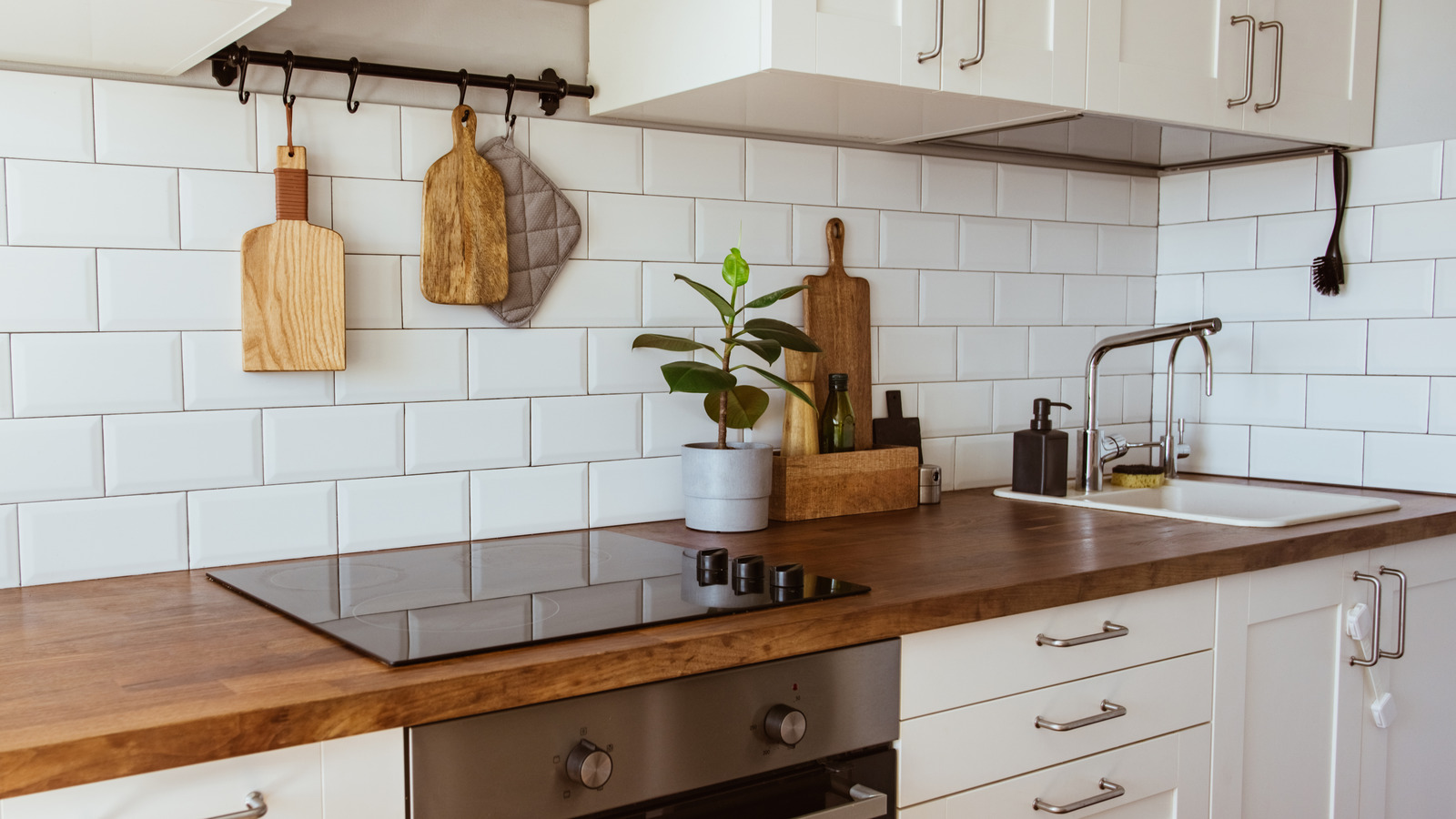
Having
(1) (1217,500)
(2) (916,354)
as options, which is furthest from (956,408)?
(1) (1217,500)

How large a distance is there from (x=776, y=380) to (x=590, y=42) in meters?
0.61

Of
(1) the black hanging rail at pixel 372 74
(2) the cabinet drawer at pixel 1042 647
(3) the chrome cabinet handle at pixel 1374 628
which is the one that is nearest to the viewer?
(2) the cabinet drawer at pixel 1042 647

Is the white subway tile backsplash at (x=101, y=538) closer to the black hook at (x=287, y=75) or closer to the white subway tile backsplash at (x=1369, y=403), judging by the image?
the black hook at (x=287, y=75)

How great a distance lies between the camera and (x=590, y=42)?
70.6 inches

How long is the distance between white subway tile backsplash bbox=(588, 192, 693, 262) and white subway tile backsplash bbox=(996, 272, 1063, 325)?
776mm

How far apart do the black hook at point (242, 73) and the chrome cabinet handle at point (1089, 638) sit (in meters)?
1.25

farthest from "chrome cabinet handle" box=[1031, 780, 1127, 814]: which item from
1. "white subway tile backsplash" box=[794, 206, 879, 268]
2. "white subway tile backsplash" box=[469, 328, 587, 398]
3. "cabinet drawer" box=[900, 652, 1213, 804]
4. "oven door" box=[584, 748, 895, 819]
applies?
"white subway tile backsplash" box=[794, 206, 879, 268]

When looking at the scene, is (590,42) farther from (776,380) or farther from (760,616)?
(760,616)

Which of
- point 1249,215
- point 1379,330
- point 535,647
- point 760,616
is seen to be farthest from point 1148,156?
point 535,647

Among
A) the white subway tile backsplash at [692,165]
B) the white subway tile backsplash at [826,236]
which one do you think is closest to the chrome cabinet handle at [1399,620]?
the white subway tile backsplash at [826,236]

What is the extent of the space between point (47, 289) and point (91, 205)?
12cm

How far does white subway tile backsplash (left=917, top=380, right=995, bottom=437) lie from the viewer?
2.27 metres

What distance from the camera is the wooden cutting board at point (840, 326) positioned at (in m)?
2.07

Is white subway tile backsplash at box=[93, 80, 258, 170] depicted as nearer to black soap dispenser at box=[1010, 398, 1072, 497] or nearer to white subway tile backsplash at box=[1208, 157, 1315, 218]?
black soap dispenser at box=[1010, 398, 1072, 497]
